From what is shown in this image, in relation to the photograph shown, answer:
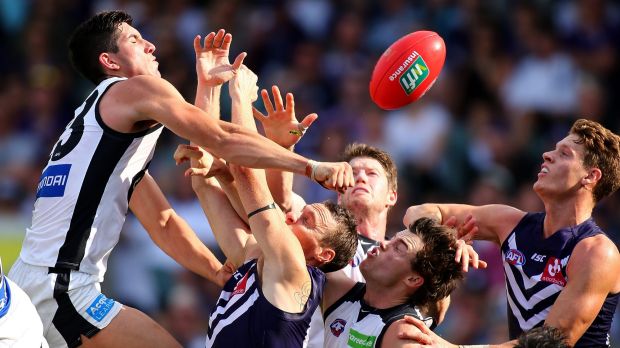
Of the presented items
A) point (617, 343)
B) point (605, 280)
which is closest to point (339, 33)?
point (617, 343)

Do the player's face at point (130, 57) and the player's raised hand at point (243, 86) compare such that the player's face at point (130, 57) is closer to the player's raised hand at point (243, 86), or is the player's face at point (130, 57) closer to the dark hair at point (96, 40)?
the dark hair at point (96, 40)

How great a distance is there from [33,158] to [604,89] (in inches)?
270

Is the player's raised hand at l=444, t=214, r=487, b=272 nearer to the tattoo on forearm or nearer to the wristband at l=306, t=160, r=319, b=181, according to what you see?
the tattoo on forearm

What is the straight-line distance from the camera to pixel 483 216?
7.40m

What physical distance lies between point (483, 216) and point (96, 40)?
270cm

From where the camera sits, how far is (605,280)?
652cm

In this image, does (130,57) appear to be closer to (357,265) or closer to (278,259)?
(278,259)

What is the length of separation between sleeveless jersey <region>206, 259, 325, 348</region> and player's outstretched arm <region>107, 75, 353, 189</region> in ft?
2.08

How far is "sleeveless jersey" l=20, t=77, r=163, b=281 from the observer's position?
657 centimetres

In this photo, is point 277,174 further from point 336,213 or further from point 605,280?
point 605,280

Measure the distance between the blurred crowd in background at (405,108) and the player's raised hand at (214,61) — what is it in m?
4.28

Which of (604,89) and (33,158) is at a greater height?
(604,89)

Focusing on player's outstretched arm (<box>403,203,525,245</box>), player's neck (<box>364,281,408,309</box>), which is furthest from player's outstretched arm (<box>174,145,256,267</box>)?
player's outstretched arm (<box>403,203,525,245</box>)

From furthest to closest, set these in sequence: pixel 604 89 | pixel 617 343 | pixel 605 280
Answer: pixel 604 89, pixel 617 343, pixel 605 280
